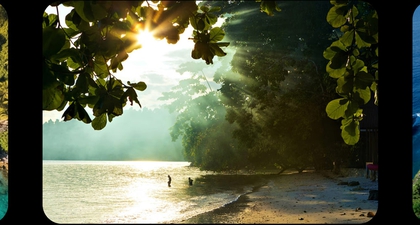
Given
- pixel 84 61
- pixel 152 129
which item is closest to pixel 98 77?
pixel 84 61

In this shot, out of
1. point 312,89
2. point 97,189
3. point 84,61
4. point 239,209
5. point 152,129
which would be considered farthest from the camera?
point 152,129

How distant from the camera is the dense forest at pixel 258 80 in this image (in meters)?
1.50

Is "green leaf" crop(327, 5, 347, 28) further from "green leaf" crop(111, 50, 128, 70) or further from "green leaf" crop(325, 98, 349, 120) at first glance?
"green leaf" crop(111, 50, 128, 70)

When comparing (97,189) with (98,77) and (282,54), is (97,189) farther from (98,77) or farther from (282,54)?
(98,77)

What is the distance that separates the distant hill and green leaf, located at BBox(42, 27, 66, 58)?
302 ft

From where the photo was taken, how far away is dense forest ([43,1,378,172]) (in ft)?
4.91

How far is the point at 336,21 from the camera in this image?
166cm

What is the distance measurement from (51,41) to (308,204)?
2035cm

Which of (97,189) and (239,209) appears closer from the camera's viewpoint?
(239,209)

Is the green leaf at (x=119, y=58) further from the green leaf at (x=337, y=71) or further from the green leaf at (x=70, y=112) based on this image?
the green leaf at (x=337, y=71)

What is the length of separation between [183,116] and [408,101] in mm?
36551

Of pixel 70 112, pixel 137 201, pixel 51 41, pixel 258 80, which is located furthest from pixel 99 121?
pixel 137 201

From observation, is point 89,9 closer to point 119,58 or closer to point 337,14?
point 119,58

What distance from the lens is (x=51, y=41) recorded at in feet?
4.09
